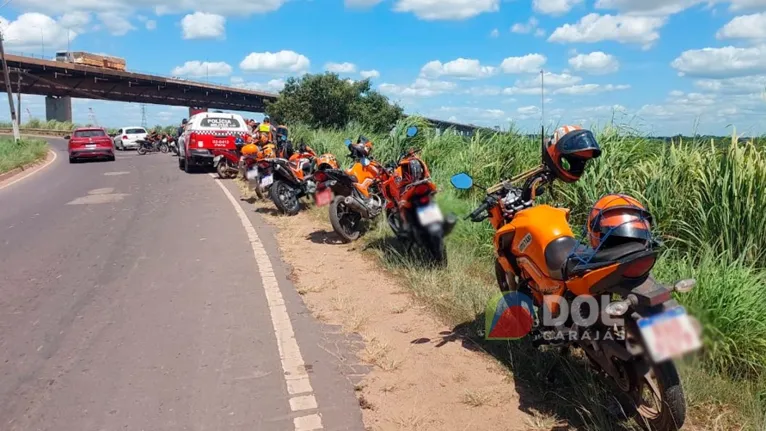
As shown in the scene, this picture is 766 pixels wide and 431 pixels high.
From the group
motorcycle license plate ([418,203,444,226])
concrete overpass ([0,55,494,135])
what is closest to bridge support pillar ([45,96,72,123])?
concrete overpass ([0,55,494,135])

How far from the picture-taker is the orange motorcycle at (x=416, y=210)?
18.0 ft

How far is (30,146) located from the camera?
2941 centimetres

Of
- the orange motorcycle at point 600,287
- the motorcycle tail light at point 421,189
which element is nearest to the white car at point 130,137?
the motorcycle tail light at point 421,189

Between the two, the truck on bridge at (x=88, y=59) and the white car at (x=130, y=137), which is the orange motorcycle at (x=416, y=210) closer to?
the white car at (x=130, y=137)

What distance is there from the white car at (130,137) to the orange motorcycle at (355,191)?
34.0 m

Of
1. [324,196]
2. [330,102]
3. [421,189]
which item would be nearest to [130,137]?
[330,102]

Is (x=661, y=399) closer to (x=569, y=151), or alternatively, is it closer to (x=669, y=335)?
(x=669, y=335)

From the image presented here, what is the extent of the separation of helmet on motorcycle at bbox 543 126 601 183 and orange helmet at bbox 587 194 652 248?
605 mm

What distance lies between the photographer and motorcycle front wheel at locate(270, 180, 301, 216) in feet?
36.3

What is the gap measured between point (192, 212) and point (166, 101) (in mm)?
71649

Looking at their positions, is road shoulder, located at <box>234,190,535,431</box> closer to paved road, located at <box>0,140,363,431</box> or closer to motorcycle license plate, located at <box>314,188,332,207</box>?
paved road, located at <box>0,140,363,431</box>

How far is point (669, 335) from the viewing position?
2.57 m

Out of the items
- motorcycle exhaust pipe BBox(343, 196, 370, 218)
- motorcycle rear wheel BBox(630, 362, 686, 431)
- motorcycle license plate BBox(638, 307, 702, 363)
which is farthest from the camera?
motorcycle exhaust pipe BBox(343, 196, 370, 218)

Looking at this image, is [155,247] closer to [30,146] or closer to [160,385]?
[160,385]
